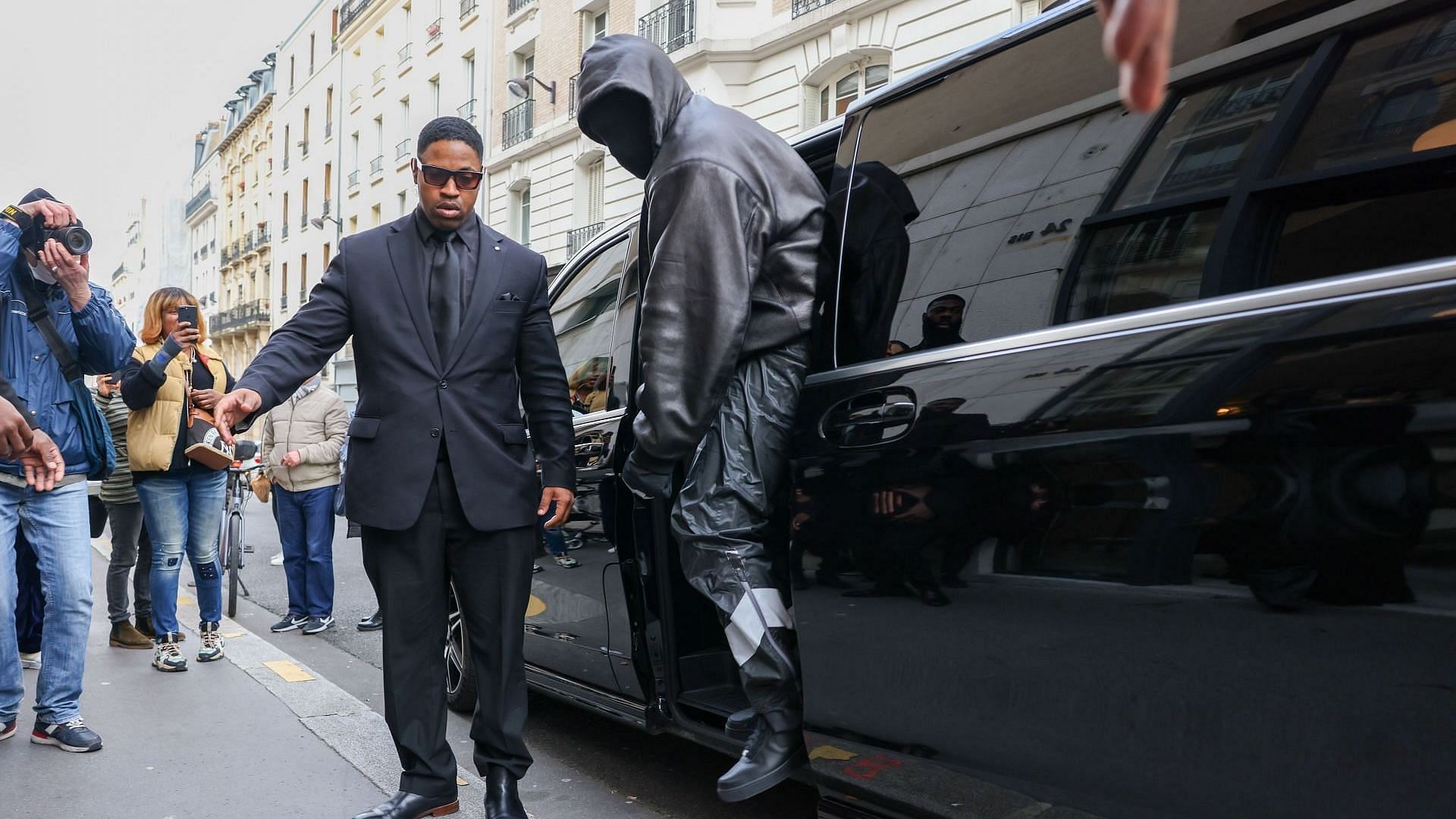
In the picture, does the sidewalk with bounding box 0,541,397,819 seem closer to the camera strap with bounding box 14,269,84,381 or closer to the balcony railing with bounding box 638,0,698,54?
the camera strap with bounding box 14,269,84,381

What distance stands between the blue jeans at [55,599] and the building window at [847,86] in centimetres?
1374

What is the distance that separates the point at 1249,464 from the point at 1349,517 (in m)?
0.16

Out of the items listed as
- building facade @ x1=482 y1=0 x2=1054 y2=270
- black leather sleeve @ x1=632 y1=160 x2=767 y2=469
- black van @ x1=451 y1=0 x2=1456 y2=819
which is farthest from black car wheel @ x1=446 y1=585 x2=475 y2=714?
building facade @ x1=482 y1=0 x2=1054 y2=270

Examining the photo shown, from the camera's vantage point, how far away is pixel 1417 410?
1583 millimetres

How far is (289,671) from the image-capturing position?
18.8 ft

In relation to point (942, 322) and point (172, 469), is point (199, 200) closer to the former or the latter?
point (172, 469)

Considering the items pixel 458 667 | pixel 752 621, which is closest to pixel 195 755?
pixel 458 667

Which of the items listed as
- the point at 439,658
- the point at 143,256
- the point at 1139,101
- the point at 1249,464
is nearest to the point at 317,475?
the point at 439,658

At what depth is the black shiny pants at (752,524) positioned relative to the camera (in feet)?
9.08

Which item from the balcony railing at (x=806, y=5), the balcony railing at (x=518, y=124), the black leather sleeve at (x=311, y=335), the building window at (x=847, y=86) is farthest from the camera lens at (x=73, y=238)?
the balcony railing at (x=518, y=124)

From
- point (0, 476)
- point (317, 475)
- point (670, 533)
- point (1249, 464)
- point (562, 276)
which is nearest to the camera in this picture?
point (1249, 464)

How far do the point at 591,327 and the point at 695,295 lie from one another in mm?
1663

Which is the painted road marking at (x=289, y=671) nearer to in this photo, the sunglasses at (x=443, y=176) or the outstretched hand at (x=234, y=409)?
the outstretched hand at (x=234, y=409)

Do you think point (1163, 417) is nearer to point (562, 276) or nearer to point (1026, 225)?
point (1026, 225)
